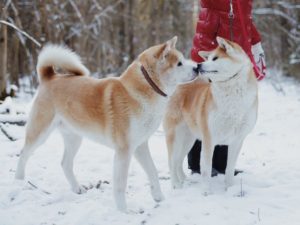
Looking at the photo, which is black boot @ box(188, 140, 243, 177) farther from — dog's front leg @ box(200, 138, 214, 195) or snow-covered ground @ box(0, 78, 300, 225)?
dog's front leg @ box(200, 138, 214, 195)

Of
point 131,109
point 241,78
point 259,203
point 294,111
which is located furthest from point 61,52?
point 294,111

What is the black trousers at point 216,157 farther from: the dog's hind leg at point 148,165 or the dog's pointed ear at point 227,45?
the dog's pointed ear at point 227,45

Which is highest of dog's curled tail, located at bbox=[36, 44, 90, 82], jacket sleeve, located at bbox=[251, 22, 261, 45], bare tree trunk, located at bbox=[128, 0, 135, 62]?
jacket sleeve, located at bbox=[251, 22, 261, 45]

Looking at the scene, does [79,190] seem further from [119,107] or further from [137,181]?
[119,107]

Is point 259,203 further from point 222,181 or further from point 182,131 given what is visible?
point 182,131

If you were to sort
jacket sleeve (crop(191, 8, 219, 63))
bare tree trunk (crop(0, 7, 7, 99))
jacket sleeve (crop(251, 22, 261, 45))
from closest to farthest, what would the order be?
jacket sleeve (crop(191, 8, 219, 63)), jacket sleeve (crop(251, 22, 261, 45)), bare tree trunk (crop(0, 7, 7, 99))

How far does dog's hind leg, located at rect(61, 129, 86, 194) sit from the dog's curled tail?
1.82ft

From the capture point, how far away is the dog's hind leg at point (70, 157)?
12.6 feet

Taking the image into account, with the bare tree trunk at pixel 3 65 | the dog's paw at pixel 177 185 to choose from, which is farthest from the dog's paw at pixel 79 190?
the bare tree trunk at pixel 3 65

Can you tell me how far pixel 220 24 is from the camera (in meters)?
3.97

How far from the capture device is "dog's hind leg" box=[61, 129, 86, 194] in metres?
3.84

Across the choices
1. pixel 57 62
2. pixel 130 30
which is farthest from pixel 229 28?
pixel 130 30

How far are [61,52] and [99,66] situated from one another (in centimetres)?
1100

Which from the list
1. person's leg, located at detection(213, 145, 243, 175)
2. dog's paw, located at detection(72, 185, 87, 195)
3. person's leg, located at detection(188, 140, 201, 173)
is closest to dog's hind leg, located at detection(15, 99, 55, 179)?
dog's paw, located at detection(72, 185, 87, 195)
